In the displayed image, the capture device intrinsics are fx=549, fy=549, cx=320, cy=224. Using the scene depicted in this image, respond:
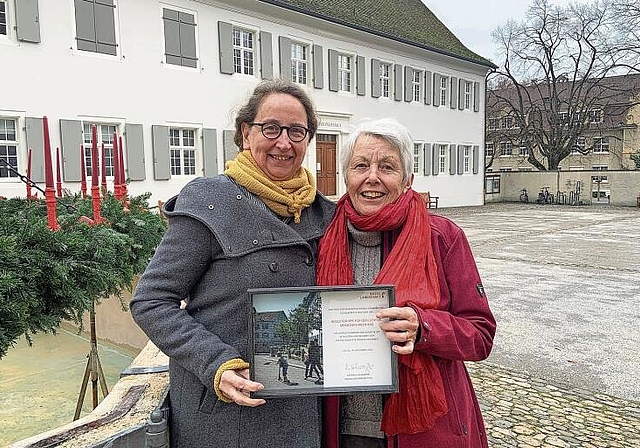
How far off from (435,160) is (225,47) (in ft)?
41.1

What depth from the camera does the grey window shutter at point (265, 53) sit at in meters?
16.8

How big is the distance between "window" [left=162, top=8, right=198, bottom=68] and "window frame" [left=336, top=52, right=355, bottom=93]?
6.52 metres

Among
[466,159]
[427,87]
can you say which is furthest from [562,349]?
[466,159]

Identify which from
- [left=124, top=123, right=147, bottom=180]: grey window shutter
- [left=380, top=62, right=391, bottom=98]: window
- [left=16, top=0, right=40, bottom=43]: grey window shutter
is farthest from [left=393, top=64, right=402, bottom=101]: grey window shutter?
Result: [left=16, top=0, right=40, bottom=43]: grey window shutter

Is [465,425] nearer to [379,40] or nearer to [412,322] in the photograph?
[412,322]

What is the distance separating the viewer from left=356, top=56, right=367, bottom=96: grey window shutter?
2055cm

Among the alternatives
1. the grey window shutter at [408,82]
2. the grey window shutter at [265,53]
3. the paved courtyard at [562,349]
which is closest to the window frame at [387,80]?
the grey window shutter at [408,82]

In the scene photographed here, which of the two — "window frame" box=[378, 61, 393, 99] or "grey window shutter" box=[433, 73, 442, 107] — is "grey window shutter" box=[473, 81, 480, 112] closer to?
"grey window shutter" box=[433, 73, 442, 107]

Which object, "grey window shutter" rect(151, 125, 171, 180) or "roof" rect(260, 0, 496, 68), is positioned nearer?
"grey window shutter" rect(151, 125, 171, 180)

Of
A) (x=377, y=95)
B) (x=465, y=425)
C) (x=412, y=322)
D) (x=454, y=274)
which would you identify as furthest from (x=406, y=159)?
(x=377, y=95)

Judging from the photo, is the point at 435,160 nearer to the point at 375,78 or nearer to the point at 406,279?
the point at 375,78

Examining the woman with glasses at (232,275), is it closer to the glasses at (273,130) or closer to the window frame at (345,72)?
the glasses at (273,130)

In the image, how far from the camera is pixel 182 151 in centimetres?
1511

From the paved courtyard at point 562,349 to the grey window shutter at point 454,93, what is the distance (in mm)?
14373
